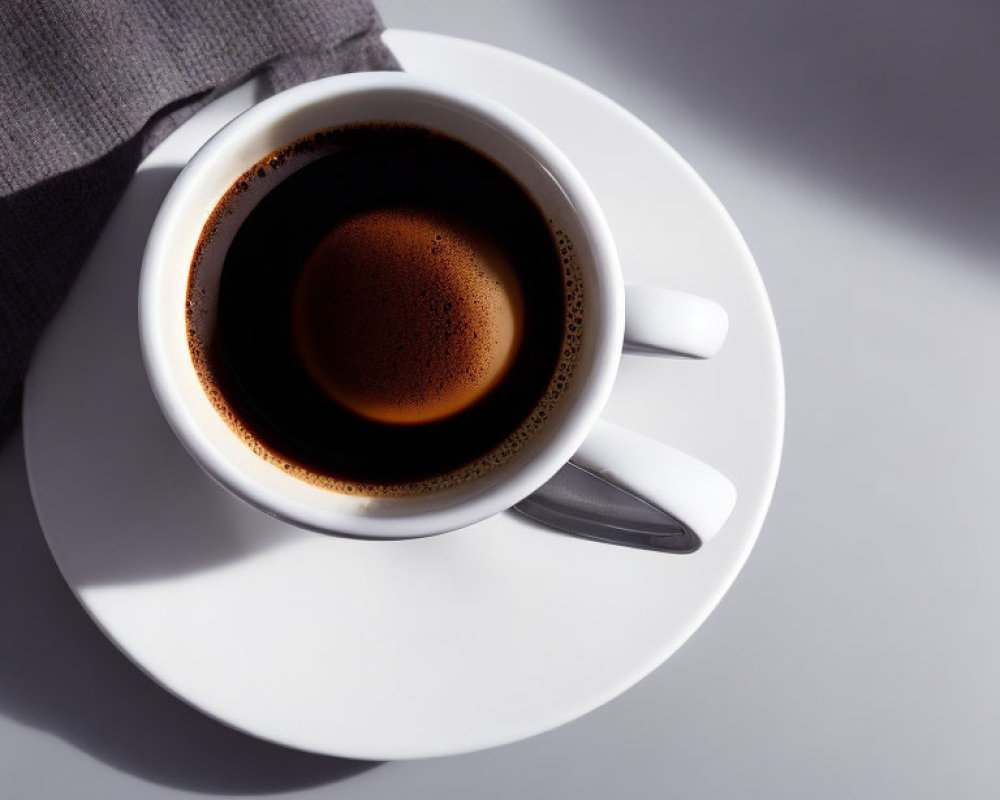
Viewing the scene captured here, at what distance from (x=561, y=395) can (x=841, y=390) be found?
423mm

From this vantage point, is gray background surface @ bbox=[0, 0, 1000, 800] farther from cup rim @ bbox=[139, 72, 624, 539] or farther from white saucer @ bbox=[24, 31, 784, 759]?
cup rim @ bbox=[139, 72, 624, 539]

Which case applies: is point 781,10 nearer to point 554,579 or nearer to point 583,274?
point 583,274

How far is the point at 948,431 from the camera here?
0.94 m

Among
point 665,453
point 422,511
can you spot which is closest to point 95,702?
point 422,511

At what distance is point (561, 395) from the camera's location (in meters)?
0.63

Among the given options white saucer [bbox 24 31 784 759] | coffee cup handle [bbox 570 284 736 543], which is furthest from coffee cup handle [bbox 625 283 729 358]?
white saucer [bbox 24 31 784 759]

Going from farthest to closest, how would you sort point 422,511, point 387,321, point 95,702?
1. point 95,702
2. point 387,321
3. point 422,511

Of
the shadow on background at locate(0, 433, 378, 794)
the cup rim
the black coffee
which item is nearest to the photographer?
→ the cup rim

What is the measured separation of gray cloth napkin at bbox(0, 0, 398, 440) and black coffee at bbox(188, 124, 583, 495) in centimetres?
11

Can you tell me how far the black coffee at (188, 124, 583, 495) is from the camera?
0.66 m

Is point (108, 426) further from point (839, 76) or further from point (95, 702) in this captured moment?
point (839, 76)

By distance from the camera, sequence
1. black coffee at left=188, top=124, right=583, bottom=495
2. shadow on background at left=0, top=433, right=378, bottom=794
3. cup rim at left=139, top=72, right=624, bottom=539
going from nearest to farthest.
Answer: cup rim at left=139, top=72, right=624, bottom=539 → black coffee at left=188, top=124, right=583, bottom=495 → shadow on background at left=0, top=433, right=378, bottom=794

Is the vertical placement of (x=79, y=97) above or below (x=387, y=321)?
above

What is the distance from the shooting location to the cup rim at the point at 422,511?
551 mm
